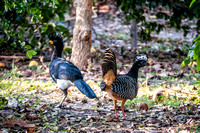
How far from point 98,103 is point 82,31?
232cm

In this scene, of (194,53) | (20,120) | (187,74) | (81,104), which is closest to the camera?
(194,53)

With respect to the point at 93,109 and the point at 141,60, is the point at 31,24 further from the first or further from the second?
the point at 141,60

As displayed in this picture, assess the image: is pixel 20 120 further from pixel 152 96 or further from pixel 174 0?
pixel 174 0

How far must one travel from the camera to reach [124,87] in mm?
4152

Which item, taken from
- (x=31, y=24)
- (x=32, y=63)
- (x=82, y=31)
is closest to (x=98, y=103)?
(x=82, y=31)

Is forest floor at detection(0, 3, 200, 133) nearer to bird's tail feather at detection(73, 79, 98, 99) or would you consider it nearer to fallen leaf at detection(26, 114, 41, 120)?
fallen leaf at detection(26, 114, 41, 120)

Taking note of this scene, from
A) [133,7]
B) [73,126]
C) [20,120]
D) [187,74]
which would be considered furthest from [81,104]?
[133,7]

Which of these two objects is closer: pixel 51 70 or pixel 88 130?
pixel 88 130

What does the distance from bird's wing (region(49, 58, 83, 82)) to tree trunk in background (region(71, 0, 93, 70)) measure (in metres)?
1.79

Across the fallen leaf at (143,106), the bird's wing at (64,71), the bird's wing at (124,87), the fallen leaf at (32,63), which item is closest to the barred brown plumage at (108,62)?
the bird's wing at (124,87)

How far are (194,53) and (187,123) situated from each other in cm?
111

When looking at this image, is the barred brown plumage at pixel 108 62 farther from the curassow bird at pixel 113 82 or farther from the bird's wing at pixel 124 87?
the bird's wing at pixel 124 87

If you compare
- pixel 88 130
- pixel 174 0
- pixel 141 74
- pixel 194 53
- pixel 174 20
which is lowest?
pixel 88 130

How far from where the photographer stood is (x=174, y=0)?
792 cm
